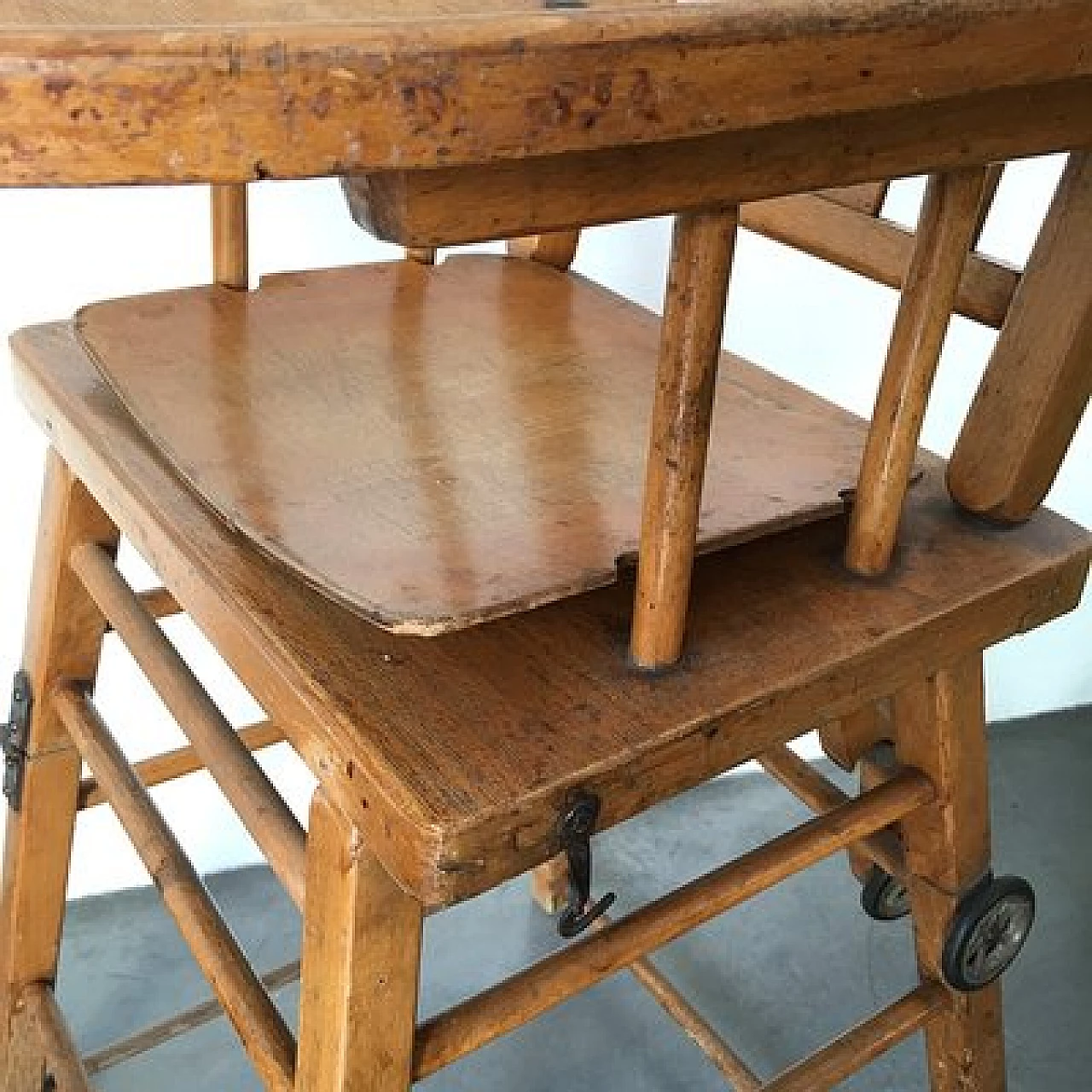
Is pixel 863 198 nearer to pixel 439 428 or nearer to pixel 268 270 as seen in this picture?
pixel 439 428

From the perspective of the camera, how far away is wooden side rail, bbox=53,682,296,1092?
0.75m

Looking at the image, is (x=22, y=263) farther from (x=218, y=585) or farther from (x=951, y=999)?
(x=951, y=999)

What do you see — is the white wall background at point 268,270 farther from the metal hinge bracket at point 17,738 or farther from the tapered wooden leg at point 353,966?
the tapered wooden leg at point 353,966

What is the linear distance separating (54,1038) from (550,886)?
0.54m

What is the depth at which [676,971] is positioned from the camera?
56.0 inches

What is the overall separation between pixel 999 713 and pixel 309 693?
4.40 ft

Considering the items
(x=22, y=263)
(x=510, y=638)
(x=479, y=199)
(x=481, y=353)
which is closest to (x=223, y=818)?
(x=22, y=263)

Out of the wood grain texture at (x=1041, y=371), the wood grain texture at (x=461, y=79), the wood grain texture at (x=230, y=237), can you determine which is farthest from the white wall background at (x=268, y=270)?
the wood grain texture at (x=461, y=79)

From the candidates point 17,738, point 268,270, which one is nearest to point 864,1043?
point 17,738

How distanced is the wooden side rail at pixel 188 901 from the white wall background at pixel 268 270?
36 cm

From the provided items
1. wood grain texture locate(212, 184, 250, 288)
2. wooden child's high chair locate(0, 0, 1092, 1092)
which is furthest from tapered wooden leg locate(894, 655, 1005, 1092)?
wood grain texture locate(212, 184, 250, 288)

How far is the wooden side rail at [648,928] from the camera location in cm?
72

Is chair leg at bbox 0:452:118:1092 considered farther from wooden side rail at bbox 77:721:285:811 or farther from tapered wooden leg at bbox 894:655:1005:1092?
tapered wooden leg at bbox 894:655:1005:1092

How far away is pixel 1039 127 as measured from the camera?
0.61 metres
